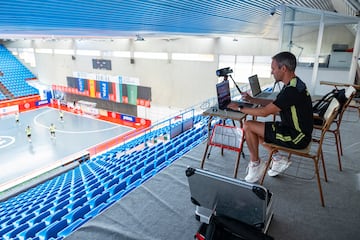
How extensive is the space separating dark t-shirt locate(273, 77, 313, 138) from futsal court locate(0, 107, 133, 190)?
783 cm

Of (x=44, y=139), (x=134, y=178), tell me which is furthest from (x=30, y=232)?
(x=44, y=139)

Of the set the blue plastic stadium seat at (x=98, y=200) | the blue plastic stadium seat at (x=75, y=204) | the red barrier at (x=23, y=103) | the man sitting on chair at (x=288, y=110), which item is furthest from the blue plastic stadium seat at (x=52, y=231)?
the red barrier at (x=23, y=103)

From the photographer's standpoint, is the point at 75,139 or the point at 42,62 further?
the point at 42,62

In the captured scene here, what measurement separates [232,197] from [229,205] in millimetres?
97

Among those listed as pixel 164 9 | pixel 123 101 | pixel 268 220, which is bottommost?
pixel 123 101

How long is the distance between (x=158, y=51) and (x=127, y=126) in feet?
13.9

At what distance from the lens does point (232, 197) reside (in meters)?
1.72

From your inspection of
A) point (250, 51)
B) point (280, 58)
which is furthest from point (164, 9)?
point (250, 51)

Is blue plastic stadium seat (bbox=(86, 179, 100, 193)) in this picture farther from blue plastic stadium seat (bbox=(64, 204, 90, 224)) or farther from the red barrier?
the red barrier

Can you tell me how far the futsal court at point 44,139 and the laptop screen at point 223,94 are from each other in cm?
721

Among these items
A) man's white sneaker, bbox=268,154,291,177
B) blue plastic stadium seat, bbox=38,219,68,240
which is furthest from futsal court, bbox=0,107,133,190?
man's white sneaker, bbox=268,154,291,177

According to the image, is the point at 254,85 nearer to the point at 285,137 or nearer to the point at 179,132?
the point at 285,137

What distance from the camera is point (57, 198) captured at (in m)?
4.20

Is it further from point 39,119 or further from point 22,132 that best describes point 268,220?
point 39,119
